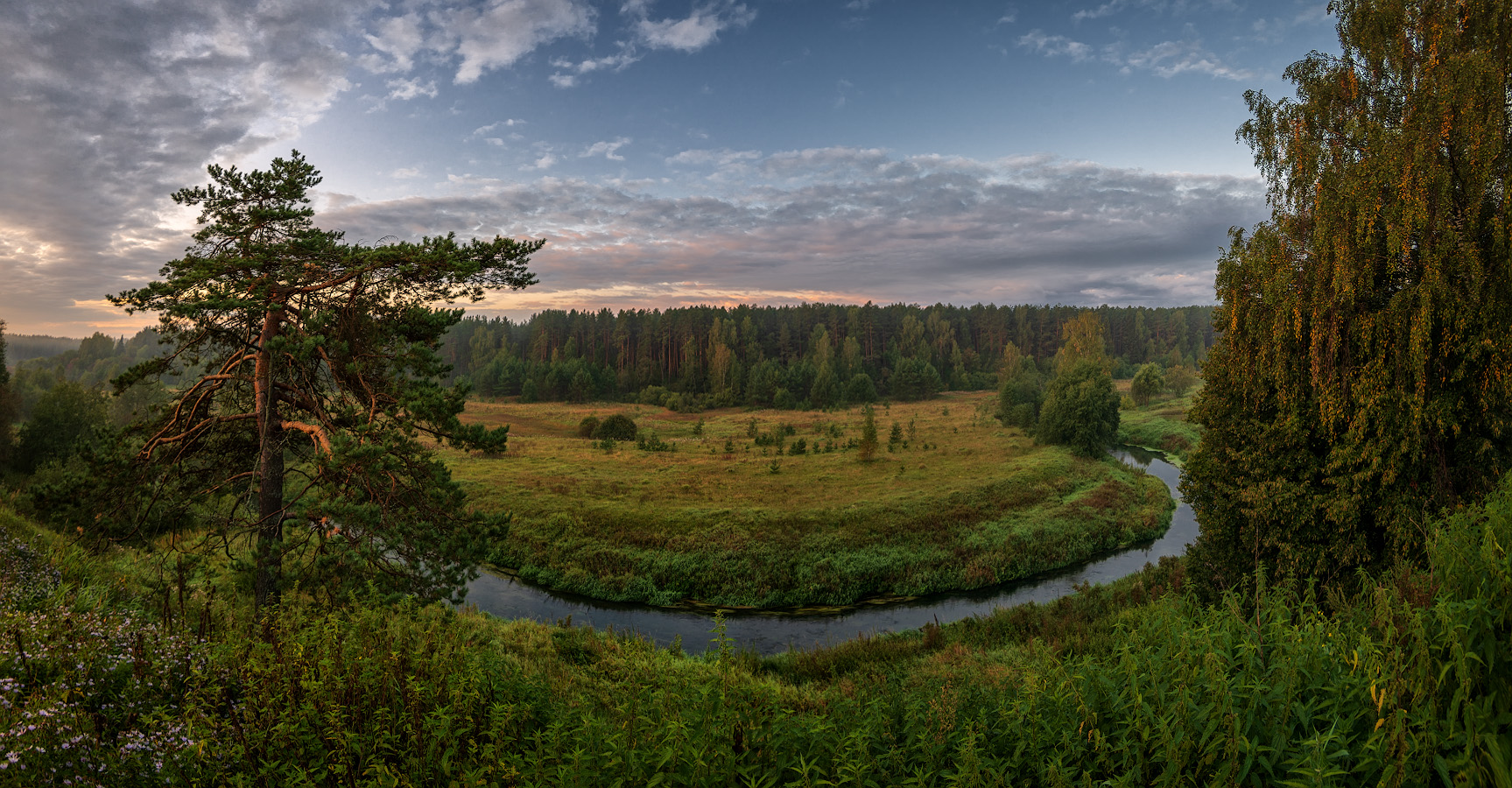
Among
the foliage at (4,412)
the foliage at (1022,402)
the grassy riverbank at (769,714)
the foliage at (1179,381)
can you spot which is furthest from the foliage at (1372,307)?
the foliage at (1179,381)

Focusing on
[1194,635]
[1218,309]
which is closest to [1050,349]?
[1218,309]

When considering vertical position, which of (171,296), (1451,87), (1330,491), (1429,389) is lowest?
(1330,491)

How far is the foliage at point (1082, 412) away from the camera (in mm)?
46750

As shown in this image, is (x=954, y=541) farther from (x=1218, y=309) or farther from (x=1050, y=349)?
(x=1050, y=349)

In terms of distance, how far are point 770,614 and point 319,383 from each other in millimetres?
16525

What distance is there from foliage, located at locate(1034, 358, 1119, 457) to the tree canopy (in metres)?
46.8

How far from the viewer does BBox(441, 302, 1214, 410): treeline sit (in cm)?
9325

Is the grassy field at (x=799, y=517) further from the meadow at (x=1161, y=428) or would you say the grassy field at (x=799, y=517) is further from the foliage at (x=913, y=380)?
the foliage at (x=913, y=380)

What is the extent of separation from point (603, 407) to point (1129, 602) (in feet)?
257

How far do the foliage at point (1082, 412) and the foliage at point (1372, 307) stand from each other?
3350cm

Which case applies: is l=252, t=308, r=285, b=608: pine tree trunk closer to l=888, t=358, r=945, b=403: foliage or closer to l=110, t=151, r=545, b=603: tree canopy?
l=110, t=151, r=545, b=603: tree canopy

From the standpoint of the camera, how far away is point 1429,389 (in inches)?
482

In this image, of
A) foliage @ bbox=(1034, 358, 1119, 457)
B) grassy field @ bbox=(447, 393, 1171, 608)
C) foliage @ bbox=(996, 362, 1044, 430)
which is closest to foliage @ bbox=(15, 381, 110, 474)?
grassy field @ bbox=(447, 393, 1171, 608)

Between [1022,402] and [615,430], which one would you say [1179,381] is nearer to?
[1022,402]
